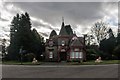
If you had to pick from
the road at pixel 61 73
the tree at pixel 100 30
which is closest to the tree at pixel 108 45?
the tree at pixel 100 30

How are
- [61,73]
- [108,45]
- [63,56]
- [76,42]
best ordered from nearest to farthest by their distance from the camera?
[61,73]
[76,42]
[63,56]
[108,45]

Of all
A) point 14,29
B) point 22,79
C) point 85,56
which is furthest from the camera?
point 14,29

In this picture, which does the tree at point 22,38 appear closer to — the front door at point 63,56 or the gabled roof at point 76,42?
the front door at point 63,56

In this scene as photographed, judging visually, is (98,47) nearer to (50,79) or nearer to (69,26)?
(69,26)

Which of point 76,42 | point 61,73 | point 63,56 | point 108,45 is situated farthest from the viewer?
point 108,45

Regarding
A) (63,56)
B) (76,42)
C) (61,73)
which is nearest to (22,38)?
(63,56)

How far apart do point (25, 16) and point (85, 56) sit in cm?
1947

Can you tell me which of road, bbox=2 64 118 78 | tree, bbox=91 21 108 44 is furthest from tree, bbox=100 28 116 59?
road, bbox=2 64 118 78

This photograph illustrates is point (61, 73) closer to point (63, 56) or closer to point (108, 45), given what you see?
point (63, 56)

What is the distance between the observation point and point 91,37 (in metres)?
73.7

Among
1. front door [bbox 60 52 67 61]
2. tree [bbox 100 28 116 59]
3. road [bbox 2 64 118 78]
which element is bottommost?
road [bbox 2 64 118 78]

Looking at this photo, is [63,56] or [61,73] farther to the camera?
[63,56]

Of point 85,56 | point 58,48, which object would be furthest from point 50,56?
point 85,56

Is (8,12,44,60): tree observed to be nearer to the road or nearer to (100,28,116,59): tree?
(100,28,116,59): tree
